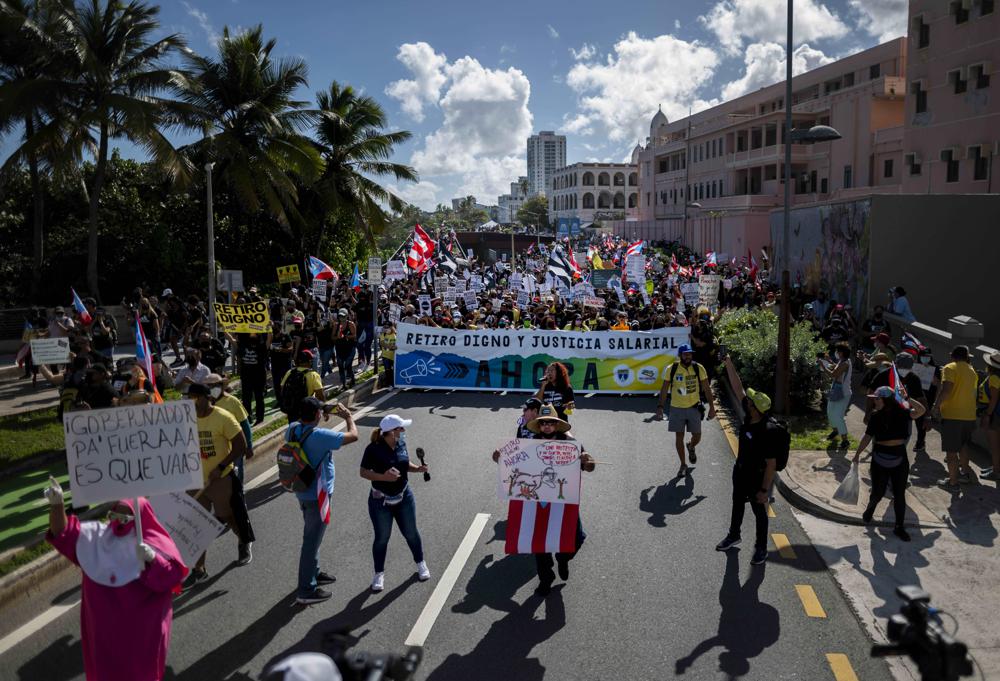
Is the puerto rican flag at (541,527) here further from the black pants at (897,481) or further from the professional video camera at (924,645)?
the professional video camera at (924,645)

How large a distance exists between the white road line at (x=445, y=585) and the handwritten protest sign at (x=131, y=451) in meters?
1.96

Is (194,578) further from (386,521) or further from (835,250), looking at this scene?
(835,250)

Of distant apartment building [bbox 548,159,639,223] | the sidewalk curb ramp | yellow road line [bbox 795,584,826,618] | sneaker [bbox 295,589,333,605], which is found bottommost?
yellow road line [bbox 795,584,826,618]

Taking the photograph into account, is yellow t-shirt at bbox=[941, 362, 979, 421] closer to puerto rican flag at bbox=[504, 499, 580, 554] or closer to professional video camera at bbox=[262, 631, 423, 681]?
puerto rican flag at bbox=[504, 499, 580, 554]

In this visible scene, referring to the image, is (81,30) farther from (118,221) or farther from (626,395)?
(626,395)

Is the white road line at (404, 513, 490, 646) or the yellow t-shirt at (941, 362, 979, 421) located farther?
the yellow t-shirt at (941, 362, 979, 421)

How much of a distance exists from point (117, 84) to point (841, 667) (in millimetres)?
24293

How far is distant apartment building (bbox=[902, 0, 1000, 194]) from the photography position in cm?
2808

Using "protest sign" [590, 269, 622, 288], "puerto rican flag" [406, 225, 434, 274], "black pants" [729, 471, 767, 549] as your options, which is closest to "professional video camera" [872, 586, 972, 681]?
"black pants" [729, 471, 767, 549]

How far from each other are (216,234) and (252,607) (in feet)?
89.8

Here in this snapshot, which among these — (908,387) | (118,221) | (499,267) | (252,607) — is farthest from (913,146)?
(252,607)

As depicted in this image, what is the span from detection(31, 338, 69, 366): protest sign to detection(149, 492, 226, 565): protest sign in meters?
7.49

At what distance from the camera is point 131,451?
17.4 ft

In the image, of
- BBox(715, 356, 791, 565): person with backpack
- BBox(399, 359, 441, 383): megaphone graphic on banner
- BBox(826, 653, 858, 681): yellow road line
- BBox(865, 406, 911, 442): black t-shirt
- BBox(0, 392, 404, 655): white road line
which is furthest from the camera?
BBox(399, 359, 441, 383): megaphone graphic on banner
